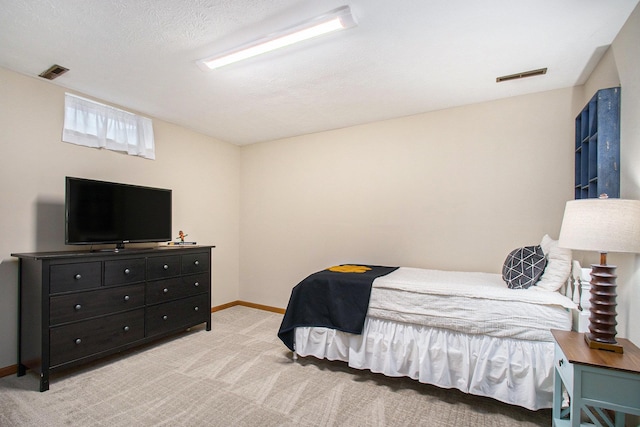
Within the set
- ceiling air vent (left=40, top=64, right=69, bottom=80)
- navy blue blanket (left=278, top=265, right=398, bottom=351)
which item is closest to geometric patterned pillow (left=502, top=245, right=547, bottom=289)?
navy blue blanket (left=278, top=265, right=398, bottom=351)

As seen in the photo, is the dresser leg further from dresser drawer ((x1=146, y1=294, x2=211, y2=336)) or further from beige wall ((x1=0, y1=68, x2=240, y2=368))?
dresser drawer ((x1=146, y1=294, x2=211, y2=336))

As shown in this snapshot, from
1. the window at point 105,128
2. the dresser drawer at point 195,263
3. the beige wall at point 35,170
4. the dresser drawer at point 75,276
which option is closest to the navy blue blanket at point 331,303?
the dresser drawer at point 195,263

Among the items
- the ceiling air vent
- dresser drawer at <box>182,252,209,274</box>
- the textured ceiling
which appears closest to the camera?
the textured ceiling

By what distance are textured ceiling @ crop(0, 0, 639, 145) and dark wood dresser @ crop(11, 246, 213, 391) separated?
1597 mm

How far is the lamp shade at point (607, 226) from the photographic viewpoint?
148cm

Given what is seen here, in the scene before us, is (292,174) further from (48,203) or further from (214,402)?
(214,402)

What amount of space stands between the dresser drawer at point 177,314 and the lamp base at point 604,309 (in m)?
3.50

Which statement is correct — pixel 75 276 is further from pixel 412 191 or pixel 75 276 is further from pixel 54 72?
pixel 412 191

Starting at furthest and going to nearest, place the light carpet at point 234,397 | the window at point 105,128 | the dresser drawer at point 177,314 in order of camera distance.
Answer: the dresser drawer at point 177,314
the window at point 105,128
the light carpet at point 234,397

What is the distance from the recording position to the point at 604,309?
1.61m

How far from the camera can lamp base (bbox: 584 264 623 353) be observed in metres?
1.60

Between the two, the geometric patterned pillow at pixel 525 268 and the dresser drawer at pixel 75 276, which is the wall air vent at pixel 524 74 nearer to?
the geometric patterned pillow at pixel 525 268

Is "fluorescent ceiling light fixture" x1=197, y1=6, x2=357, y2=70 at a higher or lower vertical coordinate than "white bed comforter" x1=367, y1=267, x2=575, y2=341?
higher

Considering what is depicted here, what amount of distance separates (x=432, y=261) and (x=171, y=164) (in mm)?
3465
